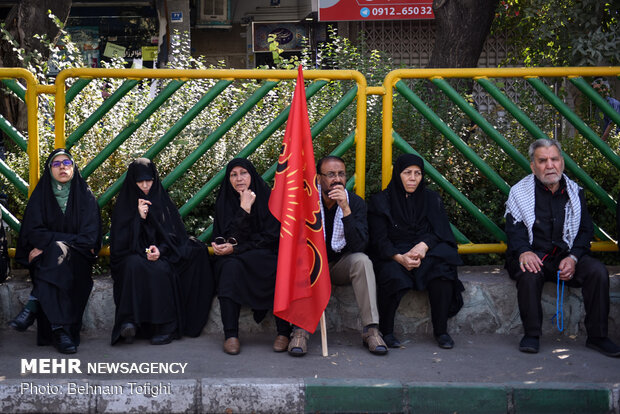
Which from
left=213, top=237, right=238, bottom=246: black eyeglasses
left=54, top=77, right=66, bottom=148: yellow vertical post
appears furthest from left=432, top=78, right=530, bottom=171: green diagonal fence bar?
left=54, top=77, right=66, bottom=148: yellow vertical post

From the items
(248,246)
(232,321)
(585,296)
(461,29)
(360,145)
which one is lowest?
(232,321)

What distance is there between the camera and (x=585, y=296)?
4.79 metres

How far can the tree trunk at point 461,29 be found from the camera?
6840 millimetres

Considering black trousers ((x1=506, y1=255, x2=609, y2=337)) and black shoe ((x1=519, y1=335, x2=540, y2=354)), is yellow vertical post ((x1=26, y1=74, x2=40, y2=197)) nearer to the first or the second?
black trousers ((x1=506, y1=255, x2=609, y2=337))

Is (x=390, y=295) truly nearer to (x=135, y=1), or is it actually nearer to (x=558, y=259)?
(x=558, y=259)

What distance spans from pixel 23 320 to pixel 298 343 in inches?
69.4

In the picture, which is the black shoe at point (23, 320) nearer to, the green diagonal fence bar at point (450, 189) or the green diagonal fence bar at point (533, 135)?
the green diagonal fence bar at point (450, 189)

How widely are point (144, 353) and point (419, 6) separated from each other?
769 cm

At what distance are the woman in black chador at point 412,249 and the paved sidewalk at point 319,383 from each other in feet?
1.13

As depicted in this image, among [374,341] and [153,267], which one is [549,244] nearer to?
[374,341]

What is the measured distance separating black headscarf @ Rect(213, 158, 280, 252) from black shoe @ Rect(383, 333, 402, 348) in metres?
0.99

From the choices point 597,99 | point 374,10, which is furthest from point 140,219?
point 374,10

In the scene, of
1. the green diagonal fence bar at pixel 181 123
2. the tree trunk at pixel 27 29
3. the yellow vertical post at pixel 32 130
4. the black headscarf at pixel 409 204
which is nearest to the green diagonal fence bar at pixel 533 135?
the black headscarf at pixel 409 204

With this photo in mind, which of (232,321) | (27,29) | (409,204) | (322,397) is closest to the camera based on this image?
(322,397)
